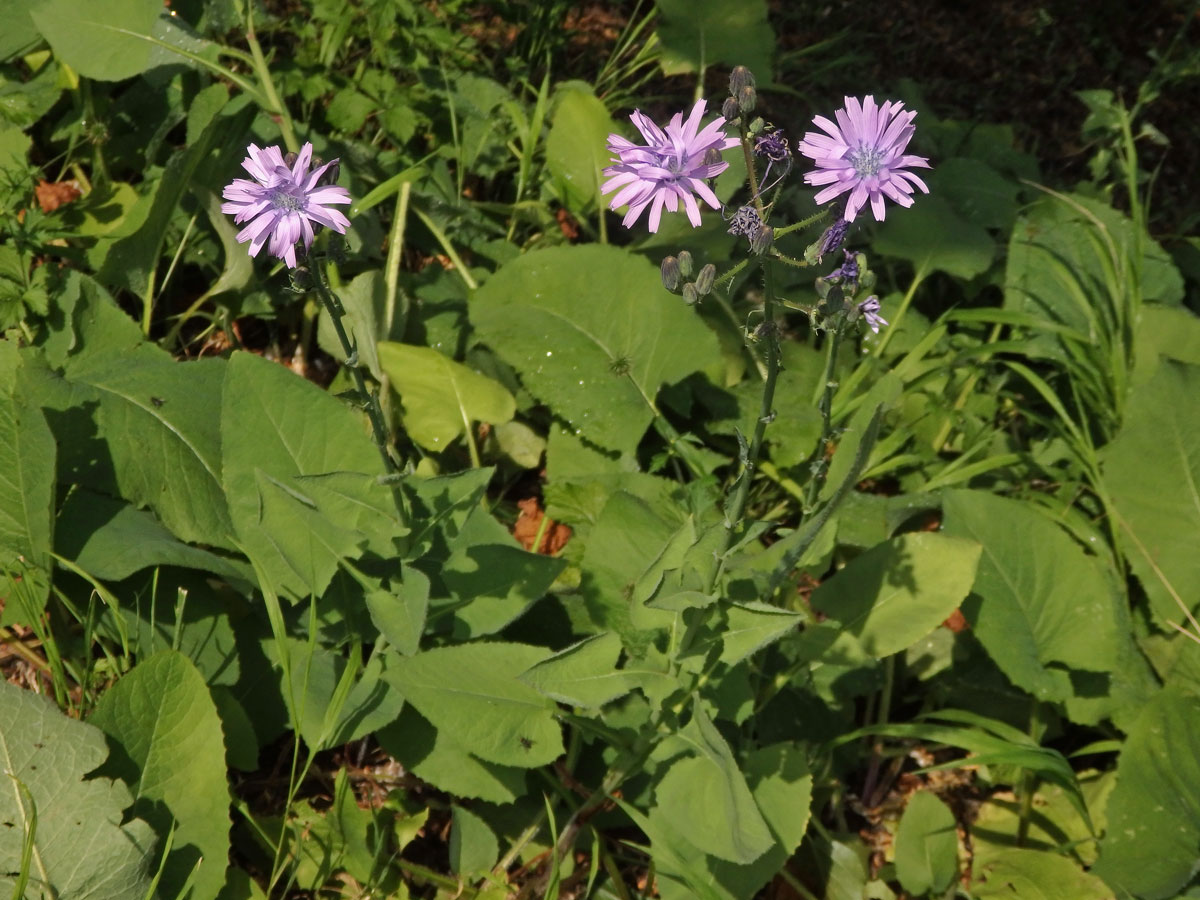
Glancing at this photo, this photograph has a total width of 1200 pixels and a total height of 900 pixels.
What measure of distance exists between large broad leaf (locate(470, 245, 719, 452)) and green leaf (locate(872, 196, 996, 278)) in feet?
2.60

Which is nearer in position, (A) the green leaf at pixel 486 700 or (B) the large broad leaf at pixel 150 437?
(A) the green leaf at pixel 486 700

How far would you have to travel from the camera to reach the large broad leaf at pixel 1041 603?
254 centimetres

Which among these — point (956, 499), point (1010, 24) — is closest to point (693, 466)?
point (956, 499)

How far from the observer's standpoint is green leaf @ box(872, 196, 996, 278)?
324cm

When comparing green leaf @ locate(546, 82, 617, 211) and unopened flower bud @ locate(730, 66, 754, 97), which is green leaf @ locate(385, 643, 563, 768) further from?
green leaf @ locate(546, 82, 617, 211)

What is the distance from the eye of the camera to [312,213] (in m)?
1.63

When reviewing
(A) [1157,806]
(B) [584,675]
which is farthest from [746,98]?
(A) [1157,806]

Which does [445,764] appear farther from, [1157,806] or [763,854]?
[1157,806]

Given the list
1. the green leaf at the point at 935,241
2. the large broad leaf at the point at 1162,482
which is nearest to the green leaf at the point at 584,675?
the large broad leaf at the point at 1162,482

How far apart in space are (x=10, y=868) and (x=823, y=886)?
1665mm

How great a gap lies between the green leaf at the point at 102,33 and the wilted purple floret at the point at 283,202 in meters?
1.45

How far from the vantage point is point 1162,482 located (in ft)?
9.20

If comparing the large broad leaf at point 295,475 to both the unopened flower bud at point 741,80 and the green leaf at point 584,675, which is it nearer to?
the green leaf at point 584,675

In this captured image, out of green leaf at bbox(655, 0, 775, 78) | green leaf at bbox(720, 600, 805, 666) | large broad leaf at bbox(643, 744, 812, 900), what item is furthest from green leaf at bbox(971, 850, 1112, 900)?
green leaf at bbox(655, 0, 775, 78)
